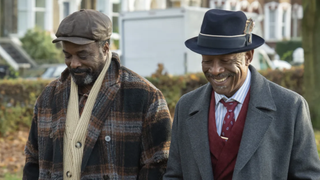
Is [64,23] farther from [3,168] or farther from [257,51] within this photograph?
[257,51]

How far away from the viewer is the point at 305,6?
37.0ft

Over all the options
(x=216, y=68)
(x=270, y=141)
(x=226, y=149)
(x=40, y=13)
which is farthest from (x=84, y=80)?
(x=40, y=13)

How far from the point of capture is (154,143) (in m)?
3.80

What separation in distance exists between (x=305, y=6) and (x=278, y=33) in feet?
99.6

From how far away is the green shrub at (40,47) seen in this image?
2542cm

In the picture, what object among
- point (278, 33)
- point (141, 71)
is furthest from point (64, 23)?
point (278, 33)

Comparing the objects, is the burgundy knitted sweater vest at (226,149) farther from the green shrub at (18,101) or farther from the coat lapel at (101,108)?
the green shrub at (18,101)

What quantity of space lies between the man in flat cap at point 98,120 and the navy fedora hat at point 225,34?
69 centimetres

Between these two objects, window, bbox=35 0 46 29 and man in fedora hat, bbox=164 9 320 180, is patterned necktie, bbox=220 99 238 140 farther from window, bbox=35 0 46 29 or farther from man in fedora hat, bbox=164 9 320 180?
window, bbox=35 0 46 29

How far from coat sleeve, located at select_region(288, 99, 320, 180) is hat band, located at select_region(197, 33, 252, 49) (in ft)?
1.66

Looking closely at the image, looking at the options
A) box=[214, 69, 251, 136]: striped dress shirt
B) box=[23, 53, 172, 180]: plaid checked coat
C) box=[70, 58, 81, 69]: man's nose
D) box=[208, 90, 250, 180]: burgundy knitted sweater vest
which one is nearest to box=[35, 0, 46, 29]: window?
box=[23, 53, 172, 180]: plaid checked coat

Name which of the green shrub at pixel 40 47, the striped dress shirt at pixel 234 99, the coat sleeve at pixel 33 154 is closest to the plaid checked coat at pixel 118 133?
the coat sleeve at pixel 33 154

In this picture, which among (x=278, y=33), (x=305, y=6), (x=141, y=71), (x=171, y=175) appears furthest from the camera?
(x=278, y=33)

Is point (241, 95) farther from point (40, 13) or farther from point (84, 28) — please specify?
point (40, 13)
